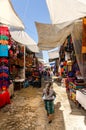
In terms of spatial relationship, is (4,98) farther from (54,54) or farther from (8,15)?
(54,54)

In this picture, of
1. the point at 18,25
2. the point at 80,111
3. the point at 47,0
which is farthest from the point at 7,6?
the point at 80,111

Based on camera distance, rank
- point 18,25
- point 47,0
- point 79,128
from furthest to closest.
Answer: point 18,25 < point 79,128 < point 47,0

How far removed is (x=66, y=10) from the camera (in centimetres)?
395

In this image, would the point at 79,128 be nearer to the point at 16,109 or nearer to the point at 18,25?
the point at 16,109

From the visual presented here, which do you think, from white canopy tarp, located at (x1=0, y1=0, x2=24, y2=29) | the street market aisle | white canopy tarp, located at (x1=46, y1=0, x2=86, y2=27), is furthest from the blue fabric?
white canopy tarp, located at (x1=46, y1=0, x2=86, y2=27)

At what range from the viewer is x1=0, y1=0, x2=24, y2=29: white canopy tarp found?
15.7 ft

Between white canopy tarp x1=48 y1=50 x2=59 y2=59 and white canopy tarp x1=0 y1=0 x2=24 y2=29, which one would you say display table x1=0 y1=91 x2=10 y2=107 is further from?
white canopy tarp x1=48 y1=50 x2=59 y2=59

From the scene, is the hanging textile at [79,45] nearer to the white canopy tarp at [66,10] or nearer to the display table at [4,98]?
the white canopy tarp at [66,10]

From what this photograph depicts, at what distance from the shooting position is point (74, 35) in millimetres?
5910

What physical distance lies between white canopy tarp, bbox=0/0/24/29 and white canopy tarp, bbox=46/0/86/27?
1.40 meters

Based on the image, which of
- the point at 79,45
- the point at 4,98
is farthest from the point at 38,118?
the point at 79,45

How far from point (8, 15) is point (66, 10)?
198 centimetres

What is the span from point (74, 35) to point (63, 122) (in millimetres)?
3017

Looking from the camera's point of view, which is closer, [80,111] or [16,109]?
[80,111]
